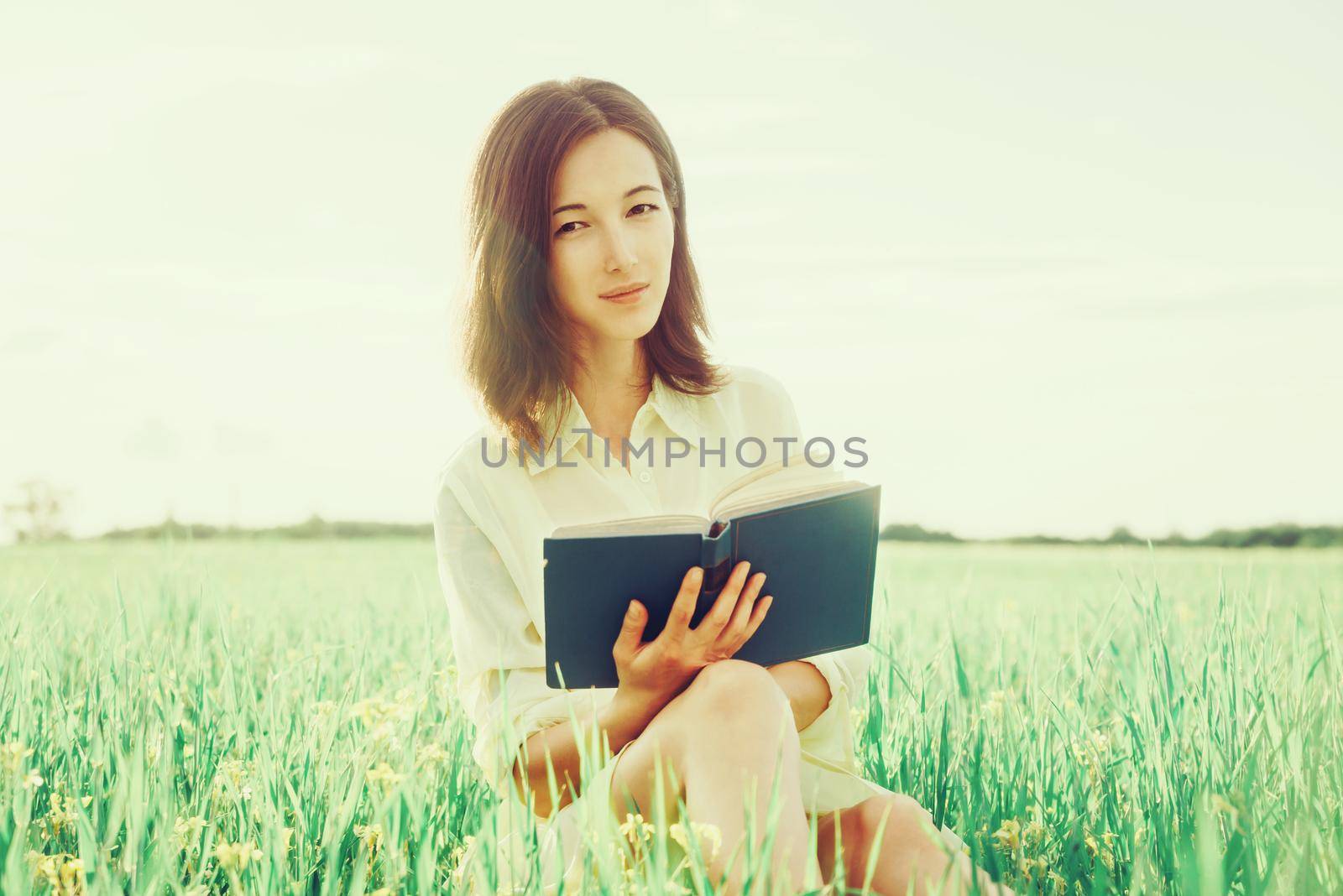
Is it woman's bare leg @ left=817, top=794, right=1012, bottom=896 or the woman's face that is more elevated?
the woman's face

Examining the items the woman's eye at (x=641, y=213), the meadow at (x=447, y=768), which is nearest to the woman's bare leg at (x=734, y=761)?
the meadow at (x=447, y=768)

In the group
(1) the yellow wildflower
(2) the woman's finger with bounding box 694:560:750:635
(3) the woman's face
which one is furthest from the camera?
(3) the woman's face

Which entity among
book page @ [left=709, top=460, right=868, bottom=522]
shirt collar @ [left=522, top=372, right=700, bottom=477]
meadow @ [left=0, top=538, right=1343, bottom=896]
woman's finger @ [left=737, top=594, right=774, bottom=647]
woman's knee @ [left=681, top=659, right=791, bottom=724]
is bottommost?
meadow @ [left=0, top=538, right=1343, bottom=896]

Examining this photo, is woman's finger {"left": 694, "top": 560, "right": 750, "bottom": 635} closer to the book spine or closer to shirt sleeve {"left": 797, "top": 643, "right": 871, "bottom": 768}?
the book spine

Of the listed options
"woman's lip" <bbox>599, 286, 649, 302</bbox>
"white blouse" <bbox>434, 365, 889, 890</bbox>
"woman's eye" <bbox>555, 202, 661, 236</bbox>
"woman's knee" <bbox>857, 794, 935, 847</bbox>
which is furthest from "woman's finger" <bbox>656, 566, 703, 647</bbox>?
"woman's eye" <bbox>555, 202, 661, 236</bbox>

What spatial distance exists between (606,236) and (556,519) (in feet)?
2.17

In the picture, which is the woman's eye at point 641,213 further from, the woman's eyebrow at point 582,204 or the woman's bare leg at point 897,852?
the woman's bare leg at point 897,852

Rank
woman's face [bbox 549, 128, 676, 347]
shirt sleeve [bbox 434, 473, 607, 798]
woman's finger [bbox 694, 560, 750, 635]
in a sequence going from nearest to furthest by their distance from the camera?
woman's finger [bbox 694, 560, 750, 635] → shirt sleeve [bbox 434, 473, 607, 798] → woman's face [bbox 549, 128, 676, 347]

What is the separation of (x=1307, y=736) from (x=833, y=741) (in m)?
1.10

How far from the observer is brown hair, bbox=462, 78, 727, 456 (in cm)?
246

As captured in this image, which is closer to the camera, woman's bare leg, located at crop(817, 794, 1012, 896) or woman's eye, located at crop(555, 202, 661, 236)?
woman's bare leg, located at crop(817, 794, 1012, 896)

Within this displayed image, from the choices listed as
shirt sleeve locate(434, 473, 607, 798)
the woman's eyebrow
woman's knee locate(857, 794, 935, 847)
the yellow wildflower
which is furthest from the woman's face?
the yellow wildflower

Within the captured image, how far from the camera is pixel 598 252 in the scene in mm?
2416

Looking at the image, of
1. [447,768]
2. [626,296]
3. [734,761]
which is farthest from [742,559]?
[447,768]
